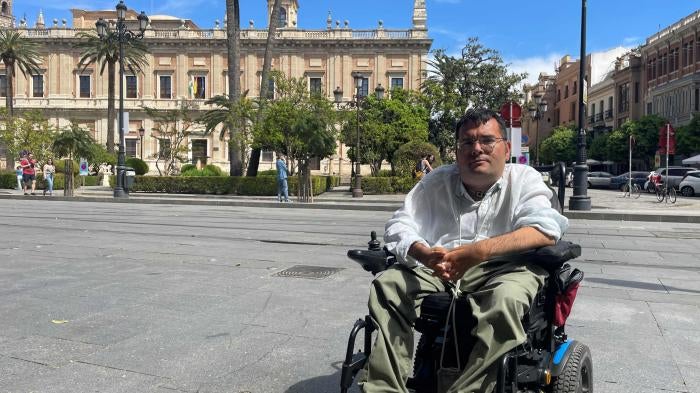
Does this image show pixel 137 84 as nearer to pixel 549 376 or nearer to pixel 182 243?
pixel 182 243

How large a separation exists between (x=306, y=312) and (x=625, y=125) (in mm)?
53913

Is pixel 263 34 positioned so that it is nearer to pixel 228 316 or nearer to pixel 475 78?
pixel 475 78

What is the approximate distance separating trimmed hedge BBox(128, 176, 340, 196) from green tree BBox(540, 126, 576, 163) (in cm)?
4169

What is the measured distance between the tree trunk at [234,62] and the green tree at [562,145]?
148 ft

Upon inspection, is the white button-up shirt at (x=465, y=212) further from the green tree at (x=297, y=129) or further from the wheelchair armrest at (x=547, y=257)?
the green tree at (x=297, y=129)

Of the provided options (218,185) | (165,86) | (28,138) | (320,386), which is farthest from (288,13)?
(320,386)

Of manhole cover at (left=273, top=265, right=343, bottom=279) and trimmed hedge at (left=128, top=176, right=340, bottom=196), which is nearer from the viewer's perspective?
manhole cover at (left=273, top=265, right=343, bottom=279)

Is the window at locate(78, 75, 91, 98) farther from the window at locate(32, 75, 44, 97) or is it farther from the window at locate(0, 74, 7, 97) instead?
the window at locate(0, 74, 7, 97)

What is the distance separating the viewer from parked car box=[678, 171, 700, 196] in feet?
106

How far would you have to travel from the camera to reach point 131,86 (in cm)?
6588

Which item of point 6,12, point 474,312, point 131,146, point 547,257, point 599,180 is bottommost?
point 474,312

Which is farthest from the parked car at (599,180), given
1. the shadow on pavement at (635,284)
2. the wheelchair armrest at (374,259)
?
the wheelchair armrest at (374,259)

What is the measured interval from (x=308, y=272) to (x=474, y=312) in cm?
514

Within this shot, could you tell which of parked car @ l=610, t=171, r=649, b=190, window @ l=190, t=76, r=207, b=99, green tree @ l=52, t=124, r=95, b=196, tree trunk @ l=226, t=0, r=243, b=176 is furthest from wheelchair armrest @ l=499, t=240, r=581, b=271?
window @ l=190, t=76, r=207, b=99
